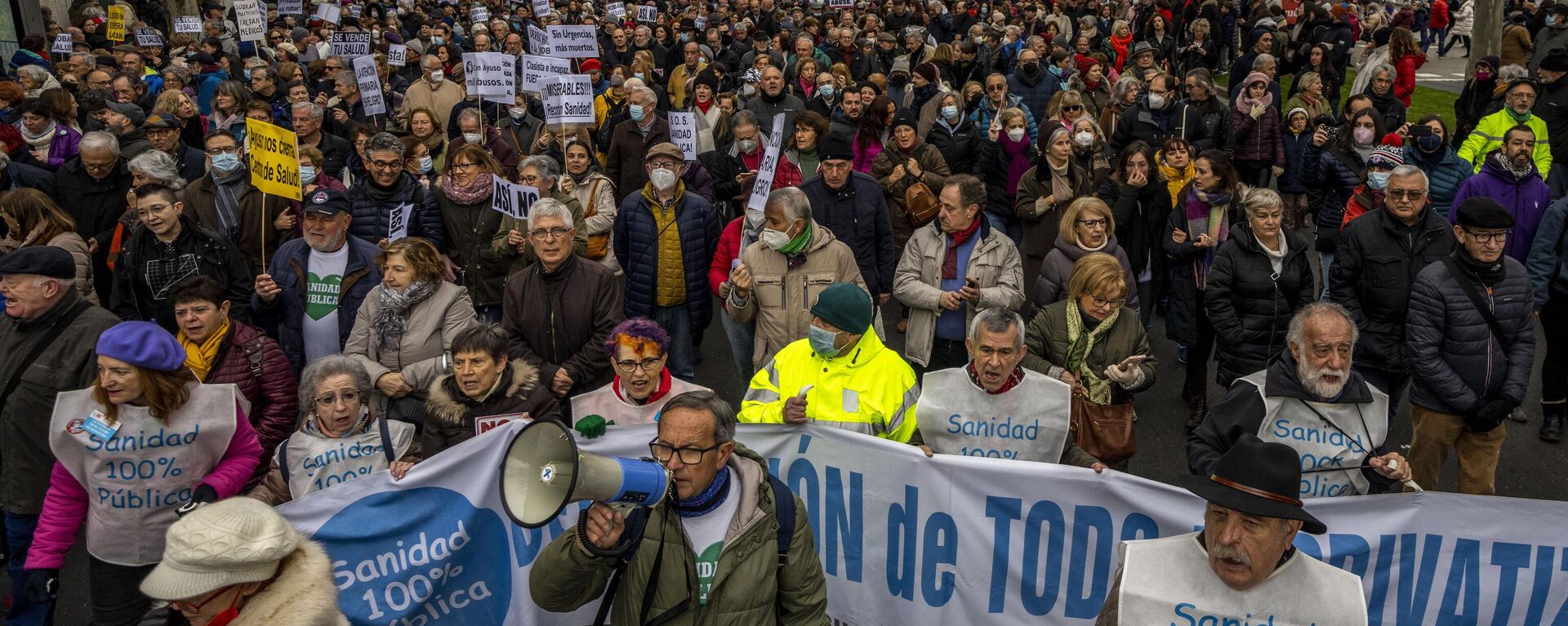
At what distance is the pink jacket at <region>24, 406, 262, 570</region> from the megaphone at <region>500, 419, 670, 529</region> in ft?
7.87

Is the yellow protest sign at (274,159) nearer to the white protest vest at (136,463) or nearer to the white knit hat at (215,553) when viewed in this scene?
the white protest vest at (136,463)

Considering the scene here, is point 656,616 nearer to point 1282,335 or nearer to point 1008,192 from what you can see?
point 1282,335

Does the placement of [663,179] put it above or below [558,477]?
above

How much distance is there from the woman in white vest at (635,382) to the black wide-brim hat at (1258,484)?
2385 millimetres

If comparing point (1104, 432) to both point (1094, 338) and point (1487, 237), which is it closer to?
point (1094, 338)

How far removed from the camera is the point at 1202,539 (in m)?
3.51

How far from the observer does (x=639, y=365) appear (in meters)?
5.27

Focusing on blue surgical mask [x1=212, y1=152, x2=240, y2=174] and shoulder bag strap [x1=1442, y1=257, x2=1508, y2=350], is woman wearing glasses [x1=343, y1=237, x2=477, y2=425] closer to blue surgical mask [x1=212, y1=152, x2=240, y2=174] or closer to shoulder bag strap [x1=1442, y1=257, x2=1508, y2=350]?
blue surgical mask [x1=212, y1=152, x2=240, y2=174]

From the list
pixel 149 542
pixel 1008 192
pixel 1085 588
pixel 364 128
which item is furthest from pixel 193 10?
pixel 1085 588

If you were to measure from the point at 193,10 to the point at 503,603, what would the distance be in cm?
2527

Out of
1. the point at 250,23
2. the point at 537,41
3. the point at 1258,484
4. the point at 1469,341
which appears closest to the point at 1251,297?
the point at 1469,341

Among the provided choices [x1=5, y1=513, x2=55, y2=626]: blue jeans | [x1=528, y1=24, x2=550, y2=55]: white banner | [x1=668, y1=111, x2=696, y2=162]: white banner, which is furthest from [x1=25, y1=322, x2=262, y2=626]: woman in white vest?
[x1=528, y1=24, x2=550, y2=55]: white banner

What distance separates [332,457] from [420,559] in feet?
1.80

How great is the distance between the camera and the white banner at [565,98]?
380 inches
